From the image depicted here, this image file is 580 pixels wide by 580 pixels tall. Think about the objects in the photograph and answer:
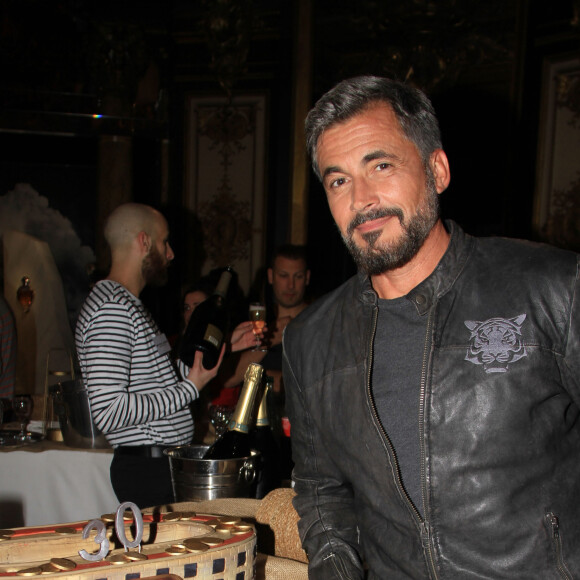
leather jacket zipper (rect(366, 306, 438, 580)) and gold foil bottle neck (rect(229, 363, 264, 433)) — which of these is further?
gold foil bottle neck (rect(229, 363, 264, 433))

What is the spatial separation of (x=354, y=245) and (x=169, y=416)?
1.39 metres

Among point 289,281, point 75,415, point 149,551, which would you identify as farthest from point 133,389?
point 289,281

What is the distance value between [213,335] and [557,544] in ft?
5.39

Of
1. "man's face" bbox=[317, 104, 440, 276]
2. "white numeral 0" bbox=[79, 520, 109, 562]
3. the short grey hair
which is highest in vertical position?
the short grey hair

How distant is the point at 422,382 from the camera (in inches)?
47.2

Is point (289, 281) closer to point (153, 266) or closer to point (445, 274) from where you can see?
point (153, 266)

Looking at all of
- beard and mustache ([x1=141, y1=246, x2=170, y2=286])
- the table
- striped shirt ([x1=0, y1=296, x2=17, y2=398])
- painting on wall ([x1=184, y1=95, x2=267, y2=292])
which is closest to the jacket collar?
beard and mustache ([x1=141, y1=246, x2=170, y2=286])

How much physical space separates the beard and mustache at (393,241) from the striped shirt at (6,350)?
267cm

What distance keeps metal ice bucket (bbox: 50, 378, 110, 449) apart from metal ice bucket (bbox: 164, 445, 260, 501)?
103 cm

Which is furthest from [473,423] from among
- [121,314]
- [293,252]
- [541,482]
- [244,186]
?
[244,186]

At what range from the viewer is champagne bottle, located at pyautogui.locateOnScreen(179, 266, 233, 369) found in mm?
2557

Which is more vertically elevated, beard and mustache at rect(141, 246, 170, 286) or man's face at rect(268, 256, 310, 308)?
beard and mustache at rect(141, 246, 170, 286)

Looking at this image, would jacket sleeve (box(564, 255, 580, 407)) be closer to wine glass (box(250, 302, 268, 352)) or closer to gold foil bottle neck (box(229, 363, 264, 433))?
gold foil bottle neck (box(229, 363, 264, 433))

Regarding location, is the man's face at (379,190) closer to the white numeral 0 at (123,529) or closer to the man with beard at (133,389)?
the white numeral 0 at (123,529)
